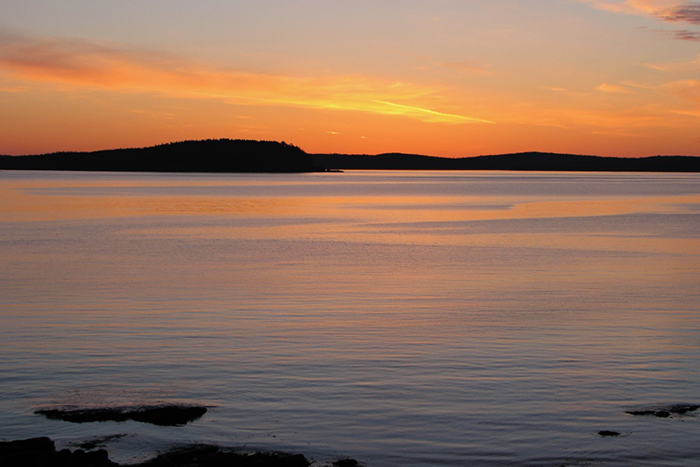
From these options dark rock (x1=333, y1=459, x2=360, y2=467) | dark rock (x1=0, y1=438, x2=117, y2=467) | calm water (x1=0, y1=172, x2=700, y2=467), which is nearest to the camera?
dark rock (x1=0, y1=438, x2=117, y2=467)

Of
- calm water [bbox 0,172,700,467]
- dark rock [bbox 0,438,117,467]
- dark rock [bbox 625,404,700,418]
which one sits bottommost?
calm water [bbox 0,172,700,467]

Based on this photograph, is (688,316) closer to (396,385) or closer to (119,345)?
(396,385)

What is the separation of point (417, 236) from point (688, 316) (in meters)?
20.6

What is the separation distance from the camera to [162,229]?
37000mm

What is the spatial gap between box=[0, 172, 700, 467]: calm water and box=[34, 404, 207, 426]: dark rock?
0.56ft

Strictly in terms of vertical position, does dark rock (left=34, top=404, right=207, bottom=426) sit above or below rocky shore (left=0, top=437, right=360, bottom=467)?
below

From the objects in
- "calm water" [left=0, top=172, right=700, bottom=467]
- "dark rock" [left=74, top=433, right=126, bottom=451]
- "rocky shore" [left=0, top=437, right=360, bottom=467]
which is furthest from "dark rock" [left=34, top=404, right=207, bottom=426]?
"rocky shore" [left=0, top=437, right=360, bottom=467]

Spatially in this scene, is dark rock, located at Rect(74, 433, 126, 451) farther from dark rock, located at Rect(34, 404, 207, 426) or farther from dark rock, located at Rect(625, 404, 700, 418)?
dark rock, located at Rect(625, 404, 700, 418)

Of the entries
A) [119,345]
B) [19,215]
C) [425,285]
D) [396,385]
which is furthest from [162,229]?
[396,385]

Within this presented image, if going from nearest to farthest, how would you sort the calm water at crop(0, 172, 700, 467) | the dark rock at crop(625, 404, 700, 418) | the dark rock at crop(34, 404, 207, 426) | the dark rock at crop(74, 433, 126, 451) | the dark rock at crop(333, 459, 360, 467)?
the dark rock at crop(333, 459, 360, 467), the dark rock at crop(74, 433, 126, 451), the calm water at crop(0, 172, 700, 467), the dark rock at crop(34, 404, 207, 426), the dark rock at crop(625, 404, 700, 418)

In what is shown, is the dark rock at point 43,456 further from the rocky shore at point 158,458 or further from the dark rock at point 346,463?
the dark rock at point 346,463

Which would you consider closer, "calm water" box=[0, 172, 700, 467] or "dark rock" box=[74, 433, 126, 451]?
"dark rock" box=[74, 433, 126, 451]

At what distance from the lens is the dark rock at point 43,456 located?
6234 millimetres

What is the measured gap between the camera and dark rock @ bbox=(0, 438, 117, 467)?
623 centimetres
